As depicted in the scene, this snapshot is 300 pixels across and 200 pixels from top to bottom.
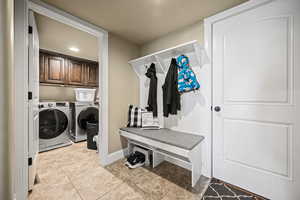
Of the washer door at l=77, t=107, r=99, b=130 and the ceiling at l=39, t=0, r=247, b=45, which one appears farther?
the washer door at l=77, t=107, r=99, b=130

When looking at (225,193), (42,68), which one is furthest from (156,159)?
(42,68)

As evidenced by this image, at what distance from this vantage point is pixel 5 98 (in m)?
0.71

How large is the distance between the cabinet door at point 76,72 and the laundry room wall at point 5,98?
2776 millimetres

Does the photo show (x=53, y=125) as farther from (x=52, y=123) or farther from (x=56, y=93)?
(x=56, y=93)

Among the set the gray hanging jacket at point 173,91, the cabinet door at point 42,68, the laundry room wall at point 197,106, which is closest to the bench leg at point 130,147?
the laundry room wall at point 197,106

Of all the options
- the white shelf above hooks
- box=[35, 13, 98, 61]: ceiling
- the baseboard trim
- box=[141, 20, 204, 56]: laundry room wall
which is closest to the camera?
the white shelf above hooks

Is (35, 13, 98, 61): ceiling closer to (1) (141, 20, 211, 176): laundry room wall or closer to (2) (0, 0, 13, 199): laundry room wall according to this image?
(2) (0, 0, 13, 199): laundry room wall

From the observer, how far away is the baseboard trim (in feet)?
6.49

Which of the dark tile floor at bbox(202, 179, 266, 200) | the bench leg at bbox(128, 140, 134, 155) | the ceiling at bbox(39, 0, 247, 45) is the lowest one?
the dark tile floor at bbox(202, 179, 266, 200)

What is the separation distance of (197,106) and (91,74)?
129 inches

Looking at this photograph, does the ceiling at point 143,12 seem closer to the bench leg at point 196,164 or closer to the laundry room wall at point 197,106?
the laundry room wall at point 197,106

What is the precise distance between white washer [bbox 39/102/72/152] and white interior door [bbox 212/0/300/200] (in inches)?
122

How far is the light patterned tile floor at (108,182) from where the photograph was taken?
1323 millimetres

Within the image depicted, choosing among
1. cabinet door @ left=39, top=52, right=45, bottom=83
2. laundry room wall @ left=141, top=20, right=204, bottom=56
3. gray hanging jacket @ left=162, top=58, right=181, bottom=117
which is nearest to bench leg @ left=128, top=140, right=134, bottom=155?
gray hanging jacket @ left=162, top=58, right=181, bottom=117
